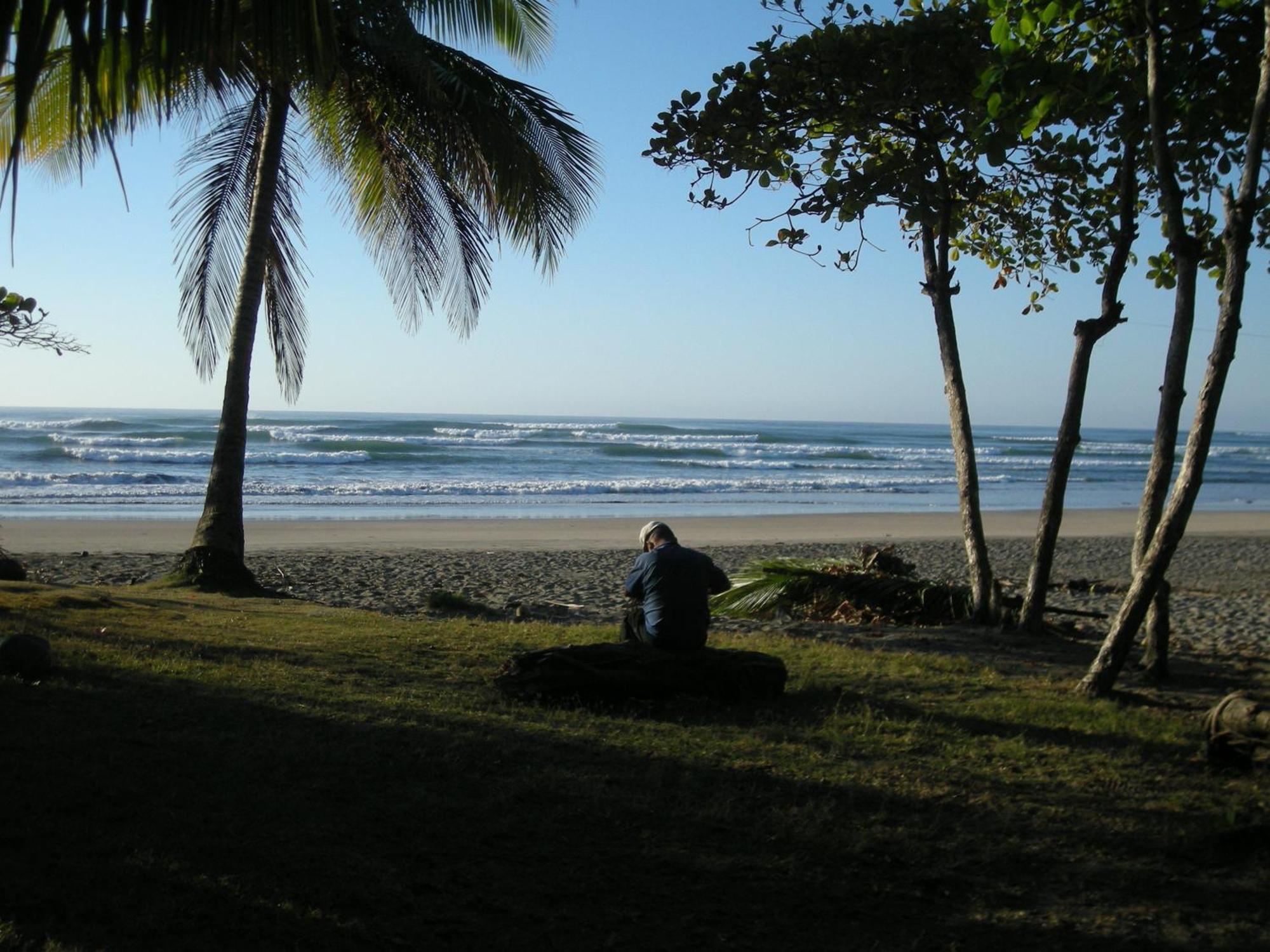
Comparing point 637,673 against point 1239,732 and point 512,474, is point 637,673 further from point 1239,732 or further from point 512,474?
point 512,474

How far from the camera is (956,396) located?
355 inches

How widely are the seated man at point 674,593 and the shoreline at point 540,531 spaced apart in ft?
38.7

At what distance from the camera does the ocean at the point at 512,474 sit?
85.0ft

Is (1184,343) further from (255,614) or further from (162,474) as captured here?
(162,474)

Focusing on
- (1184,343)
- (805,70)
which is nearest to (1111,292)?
(1184,343)

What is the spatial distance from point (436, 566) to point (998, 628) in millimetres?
8476

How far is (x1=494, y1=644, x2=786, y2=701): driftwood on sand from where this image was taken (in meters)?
5.72

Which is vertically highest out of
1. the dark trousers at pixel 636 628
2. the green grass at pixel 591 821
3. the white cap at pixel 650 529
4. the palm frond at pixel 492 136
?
the palm frond at pixel 492 136

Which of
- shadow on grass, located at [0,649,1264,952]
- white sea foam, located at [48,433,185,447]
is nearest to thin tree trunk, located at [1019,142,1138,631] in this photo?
shadow on grass, located at [0,649,1264,952]

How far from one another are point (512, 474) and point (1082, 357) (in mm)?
29777

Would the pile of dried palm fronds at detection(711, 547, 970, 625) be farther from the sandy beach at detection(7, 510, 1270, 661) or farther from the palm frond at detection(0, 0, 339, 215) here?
the palm frond at detection(0, 0, 339, 215)

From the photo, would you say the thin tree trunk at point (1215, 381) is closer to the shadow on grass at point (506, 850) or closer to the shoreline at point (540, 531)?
the shadow on grass at point (506, 850)

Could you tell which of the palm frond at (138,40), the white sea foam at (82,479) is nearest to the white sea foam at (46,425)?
the white sea foam at (82,479)

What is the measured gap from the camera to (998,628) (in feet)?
29.3
